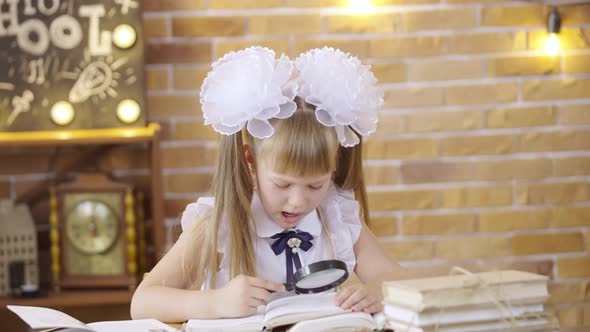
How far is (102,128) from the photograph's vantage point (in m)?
2.75

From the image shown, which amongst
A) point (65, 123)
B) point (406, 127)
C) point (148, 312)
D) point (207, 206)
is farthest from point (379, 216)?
point (148, 312)

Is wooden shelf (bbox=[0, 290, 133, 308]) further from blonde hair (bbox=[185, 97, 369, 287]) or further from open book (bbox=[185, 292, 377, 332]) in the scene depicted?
open book (bbox=[185, 292, 377, 332])

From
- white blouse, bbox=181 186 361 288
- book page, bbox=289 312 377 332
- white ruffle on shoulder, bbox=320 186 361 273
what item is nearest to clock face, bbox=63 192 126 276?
white blouse, bbox=181 186 361 288

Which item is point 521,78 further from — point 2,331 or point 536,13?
point 2,331

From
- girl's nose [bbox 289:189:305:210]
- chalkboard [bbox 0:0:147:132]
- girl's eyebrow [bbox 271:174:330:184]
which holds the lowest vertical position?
girl's nose [bbox 289:189:305:210]

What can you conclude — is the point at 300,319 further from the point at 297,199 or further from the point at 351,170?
the point at 351,170

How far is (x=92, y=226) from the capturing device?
2.72 metres

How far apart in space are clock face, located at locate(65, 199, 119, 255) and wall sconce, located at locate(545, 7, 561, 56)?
4.89ft

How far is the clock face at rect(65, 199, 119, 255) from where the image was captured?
107 inches

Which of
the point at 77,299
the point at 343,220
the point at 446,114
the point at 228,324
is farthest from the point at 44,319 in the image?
the point at 446,114

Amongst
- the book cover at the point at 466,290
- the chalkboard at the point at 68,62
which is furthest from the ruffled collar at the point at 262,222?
the chalkboard at the point at 68,62

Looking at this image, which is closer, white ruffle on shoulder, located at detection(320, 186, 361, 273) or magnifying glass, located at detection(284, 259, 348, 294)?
magnifying glass, located at detection(284, 259, 348, 294)

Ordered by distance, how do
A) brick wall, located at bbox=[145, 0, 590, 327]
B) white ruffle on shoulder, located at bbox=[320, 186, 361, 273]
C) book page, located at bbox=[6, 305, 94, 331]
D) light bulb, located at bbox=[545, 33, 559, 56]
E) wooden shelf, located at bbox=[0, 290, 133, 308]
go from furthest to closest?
light bulb, located at bbox=[545, 33, 559, 56]
brick wall, located at bbox=[145, 0, 590, 327]
wooden shelf, located at bbox=[0, 290, 133, 308]
white ruffle on shoulder, located at bbox=[320, 186, 361, 273]
book page, located at bbox=[6, 305, 94, 331]

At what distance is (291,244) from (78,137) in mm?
1082
